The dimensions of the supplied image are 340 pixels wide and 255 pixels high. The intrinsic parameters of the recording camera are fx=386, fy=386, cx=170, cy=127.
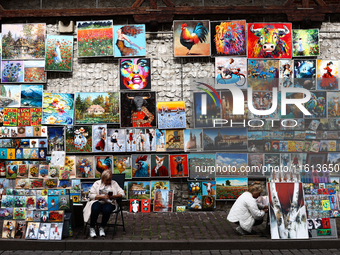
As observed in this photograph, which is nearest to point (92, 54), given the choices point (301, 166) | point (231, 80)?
point (231, 80)

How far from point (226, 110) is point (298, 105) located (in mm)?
1656

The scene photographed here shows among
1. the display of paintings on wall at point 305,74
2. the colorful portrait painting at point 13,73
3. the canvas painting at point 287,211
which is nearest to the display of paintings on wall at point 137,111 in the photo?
the colorful portrait painting at point 13,73

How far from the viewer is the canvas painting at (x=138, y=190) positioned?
8.69 meters

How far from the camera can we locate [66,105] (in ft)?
29.0

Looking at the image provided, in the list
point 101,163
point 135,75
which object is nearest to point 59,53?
point 135,75

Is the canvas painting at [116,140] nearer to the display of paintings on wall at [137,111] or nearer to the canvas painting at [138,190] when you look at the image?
the display of paintings on wall at [137,111]

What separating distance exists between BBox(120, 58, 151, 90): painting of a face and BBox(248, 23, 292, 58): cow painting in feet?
7.97

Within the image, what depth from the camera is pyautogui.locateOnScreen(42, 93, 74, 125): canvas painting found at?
28.9 ft

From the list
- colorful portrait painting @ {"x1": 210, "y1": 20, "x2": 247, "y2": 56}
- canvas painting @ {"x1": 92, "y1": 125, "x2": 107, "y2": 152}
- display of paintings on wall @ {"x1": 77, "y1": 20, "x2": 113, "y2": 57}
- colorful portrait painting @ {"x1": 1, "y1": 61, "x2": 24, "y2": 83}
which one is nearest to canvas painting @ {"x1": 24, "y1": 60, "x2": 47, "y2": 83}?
colorful portrait painting @ {"x1": 1, "y1": 61, "x2": 24, "y2": 83}

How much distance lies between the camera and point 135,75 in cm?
886

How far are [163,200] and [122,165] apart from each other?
123 centimetres

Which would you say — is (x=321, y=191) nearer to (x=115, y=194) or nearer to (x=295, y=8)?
(x=115, y=194)

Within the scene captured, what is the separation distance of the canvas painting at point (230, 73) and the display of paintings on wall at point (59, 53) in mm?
3411

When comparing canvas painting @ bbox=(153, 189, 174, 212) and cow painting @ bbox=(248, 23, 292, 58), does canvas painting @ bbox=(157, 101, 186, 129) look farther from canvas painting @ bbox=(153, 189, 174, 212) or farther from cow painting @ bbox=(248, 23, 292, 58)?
cow painting @ bbox=(248, 23, 292, 58)
